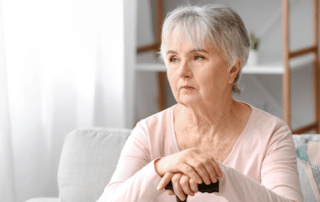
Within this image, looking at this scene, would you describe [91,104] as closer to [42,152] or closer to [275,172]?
[42,152]

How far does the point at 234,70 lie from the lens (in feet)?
4.63

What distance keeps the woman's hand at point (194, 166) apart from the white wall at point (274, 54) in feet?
6.17

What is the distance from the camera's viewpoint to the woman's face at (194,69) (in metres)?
1.33

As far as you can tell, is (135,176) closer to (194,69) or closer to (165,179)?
(165,179)

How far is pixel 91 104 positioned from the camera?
99.0 inches

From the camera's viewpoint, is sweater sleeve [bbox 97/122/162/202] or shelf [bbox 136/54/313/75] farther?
shelf [bbox 136/54/313/75]

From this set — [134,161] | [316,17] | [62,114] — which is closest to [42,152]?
[62,114]

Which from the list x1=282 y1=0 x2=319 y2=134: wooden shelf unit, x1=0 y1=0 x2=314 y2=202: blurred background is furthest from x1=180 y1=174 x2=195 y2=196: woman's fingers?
x1=282 y1=0 x2=319 y2=134: wooden shelf unit

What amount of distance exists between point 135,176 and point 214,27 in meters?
0.44

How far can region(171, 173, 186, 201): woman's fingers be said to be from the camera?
1119mm

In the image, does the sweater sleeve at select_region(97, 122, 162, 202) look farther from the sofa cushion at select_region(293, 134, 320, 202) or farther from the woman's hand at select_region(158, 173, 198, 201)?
the sofa cushion at select_region(293, 134, 320, 202)

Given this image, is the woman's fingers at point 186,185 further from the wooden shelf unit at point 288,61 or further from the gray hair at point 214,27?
the wooden shelf unit at point 288,61

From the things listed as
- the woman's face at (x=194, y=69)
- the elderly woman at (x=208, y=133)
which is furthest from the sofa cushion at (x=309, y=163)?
the woman's face at (x=194, y=69)

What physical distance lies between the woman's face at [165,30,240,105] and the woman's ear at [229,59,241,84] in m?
0.04
